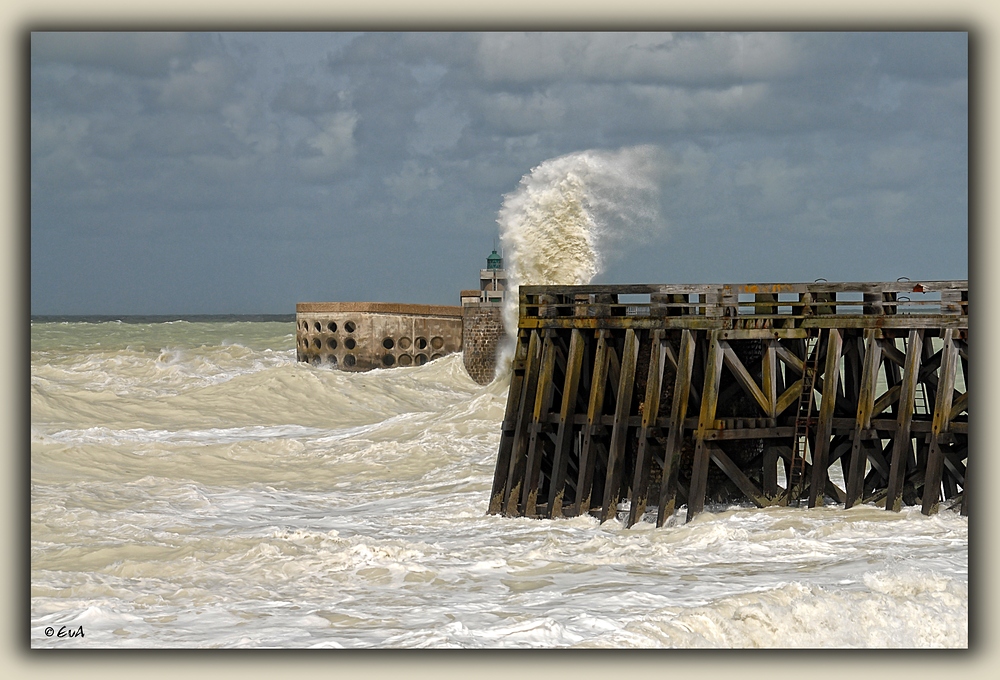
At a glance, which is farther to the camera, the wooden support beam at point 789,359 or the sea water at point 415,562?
the wooden support beam at point 789,359

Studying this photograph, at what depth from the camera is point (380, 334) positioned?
1796 inches

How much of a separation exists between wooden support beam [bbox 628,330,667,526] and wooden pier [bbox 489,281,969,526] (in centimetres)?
2

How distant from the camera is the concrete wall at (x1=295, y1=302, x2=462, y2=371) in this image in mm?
45500

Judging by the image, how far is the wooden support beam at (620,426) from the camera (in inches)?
556

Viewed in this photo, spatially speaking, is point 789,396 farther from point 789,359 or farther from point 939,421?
point 939,421

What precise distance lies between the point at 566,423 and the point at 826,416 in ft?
9.41

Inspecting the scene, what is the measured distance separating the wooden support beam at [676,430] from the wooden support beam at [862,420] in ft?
6.26

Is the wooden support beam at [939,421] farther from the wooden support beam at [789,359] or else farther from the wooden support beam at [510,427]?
the wooden support beam at [510,427]

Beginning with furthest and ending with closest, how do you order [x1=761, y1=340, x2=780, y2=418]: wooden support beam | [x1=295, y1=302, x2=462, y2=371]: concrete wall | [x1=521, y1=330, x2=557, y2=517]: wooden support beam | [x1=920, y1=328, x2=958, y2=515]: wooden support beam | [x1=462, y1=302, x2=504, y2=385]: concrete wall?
1. [x1=295, y1=302, x2=462, y2=371]: concrete wall
2. [x1=462, y1=302, x2=504, y2=385]: concrete wall
3. [x1=521, y1=330, x2=557, y2=517]: wooden support beam
4. [x1=761, y1=340, x2=780, y2=418]: wooden support beam
5. [x1=920, y1=328, x2=958, y2=515]: wooden support beam

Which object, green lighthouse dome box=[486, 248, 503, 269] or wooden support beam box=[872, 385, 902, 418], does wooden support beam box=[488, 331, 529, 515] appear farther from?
green lighthouse dome box=[486, 248, 503, 269]

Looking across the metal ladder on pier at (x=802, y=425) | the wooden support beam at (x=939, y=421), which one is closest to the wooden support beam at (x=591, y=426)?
the metal ladder on pier at (x=802, y=425)

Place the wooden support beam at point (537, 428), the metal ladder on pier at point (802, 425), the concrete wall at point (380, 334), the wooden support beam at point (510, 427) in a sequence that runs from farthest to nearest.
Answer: the concrete wall at point (380, 334) < the wooden support beam at point (510, 427) < the wooden support beam at point (537, 428) < the metal ladder on pier at point (802, 425)

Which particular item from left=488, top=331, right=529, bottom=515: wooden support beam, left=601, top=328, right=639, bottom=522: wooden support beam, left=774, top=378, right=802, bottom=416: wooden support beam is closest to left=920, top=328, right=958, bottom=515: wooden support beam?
left=774, top=378, right=802, bottom=416: wooden support beam

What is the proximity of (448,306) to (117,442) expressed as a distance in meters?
23.1
